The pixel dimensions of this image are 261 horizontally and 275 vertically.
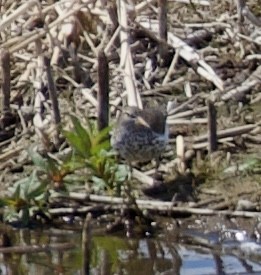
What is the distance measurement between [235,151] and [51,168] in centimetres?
110

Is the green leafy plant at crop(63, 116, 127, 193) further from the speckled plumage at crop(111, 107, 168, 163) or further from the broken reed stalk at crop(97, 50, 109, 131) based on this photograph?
the broken reed stalk at crop(97, 50, 109, 131)

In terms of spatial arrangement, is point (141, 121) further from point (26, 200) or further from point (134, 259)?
point (134, 259)

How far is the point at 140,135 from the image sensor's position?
21.0 feet

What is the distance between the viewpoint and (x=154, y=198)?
6.12 m

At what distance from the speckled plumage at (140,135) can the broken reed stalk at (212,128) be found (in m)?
0.24

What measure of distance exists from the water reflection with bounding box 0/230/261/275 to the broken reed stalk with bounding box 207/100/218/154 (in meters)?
0.86

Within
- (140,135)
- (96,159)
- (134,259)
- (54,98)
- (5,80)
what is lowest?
A: (134,259)

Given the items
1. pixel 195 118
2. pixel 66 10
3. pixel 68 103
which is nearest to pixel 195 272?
pixel 195 118

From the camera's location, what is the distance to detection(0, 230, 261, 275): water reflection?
5281 mm

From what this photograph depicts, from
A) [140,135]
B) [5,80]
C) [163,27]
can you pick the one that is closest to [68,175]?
[140,135]

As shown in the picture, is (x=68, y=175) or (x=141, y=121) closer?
(x=68, y=175)

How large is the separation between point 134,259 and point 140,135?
1.08 metres

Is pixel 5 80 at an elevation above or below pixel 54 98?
above

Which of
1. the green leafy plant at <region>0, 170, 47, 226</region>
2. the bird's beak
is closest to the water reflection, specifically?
the green leafy plant at <region>0, 170, 47, 226</region>
